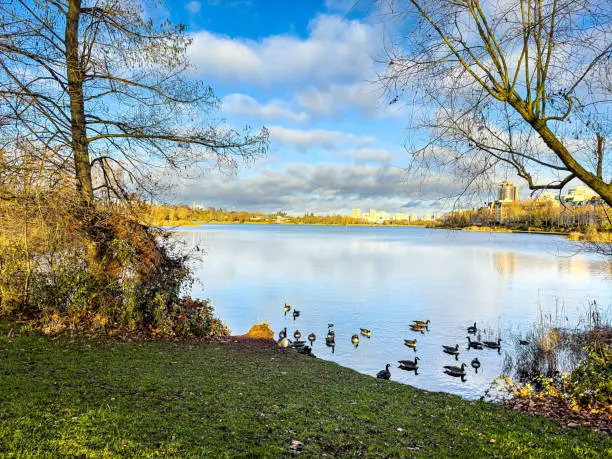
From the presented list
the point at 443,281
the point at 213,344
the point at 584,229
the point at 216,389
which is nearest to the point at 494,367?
the point at 584,229

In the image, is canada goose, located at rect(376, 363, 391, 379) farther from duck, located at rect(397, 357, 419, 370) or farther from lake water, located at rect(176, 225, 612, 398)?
duck, located at rect(397, 357, 419, 370)

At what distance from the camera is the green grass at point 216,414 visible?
449 centimetres

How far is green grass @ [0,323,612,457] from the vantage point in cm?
449

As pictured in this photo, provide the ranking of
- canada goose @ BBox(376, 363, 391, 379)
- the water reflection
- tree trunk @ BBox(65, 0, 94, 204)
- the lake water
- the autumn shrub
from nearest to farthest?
1. the autumn shrub
2. tree trunk @ BBox(65, 0, 94, 204)
3. canada goose @ BBox(376, 363, 391, 379)
4. the lake water
5. the water reflection

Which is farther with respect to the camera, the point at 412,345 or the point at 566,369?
the point at 412,345

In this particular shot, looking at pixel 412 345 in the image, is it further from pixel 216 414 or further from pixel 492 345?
pixel 216 414

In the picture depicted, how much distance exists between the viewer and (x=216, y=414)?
18.5 ft

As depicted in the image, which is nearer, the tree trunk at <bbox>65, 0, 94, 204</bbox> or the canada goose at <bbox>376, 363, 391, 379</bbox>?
the tree trunk at <bbox>65, 0, 94, 204</bbox>

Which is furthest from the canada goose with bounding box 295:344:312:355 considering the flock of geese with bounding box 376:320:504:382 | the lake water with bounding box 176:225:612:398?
the flock of geese with bounding box 376:320:504:382

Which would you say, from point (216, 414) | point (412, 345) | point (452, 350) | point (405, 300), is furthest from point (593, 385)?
point (405, 300)

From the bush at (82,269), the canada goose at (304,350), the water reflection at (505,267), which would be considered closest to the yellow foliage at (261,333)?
the canada goose at (304,350)

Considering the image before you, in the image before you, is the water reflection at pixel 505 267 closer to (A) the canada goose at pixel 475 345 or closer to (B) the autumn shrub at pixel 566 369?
(B) the autumn shrub at pixel 566 369

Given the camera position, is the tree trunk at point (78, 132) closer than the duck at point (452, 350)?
Yes

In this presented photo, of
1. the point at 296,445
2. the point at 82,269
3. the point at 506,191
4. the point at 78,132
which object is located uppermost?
the point at 78,132
